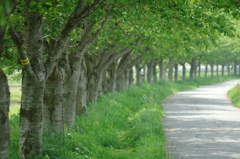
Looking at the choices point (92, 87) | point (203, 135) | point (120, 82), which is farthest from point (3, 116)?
point (120, 82)

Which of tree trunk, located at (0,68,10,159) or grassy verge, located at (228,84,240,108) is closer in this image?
tree trunk, located at (0,68,10,159)

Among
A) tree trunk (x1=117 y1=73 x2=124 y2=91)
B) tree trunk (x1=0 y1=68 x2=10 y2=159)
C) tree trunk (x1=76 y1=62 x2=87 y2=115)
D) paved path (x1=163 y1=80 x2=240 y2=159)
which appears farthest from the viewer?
tree trunk (x1=117 y1=73 x2=124 y2=91)

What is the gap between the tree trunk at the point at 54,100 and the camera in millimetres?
9656

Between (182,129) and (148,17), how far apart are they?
12.9 feet

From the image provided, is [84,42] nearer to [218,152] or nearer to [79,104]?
[79,104]

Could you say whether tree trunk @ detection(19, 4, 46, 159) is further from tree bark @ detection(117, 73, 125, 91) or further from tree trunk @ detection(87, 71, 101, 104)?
tree bark @ detection(117, 73, 125, 91)

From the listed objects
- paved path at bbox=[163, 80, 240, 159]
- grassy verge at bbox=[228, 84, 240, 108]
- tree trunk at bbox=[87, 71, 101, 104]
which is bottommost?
paved path at bbox=[163, 80, 240, 159]

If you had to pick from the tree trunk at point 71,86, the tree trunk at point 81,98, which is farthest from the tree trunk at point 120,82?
the tree trunk at point 71,86

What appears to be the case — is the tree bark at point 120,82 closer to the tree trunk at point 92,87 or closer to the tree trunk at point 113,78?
the tree trunk at point 113,78

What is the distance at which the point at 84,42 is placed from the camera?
1191 centimetres

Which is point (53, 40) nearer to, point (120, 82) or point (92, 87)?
point (92, 87)

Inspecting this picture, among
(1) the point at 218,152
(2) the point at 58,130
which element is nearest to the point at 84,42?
(2) the point at 58,130

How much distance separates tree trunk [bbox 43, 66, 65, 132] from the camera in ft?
31.7

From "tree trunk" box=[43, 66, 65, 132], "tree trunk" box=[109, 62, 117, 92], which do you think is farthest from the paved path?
"tree trunk" box=[109, 62, 117, 92]
